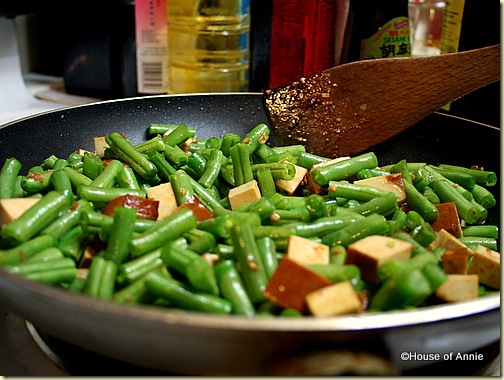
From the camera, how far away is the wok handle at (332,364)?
0.79 m

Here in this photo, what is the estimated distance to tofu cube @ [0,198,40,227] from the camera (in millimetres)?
1183

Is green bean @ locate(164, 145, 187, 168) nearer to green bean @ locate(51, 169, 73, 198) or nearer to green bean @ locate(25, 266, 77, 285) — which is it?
green bean @ locate(51, 169, 73, 198)

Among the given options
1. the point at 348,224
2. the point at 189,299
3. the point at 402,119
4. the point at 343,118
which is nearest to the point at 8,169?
the point at 189,299

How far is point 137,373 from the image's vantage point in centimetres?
105

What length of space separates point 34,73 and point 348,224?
98.3 inches

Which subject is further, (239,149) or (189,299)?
(239,149)

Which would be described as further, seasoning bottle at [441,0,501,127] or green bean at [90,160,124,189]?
seasoning bottle at [441,0,501,127]

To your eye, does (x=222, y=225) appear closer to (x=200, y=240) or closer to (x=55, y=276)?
(x=200, y=240)

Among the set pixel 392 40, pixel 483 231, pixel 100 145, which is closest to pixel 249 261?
pixel 483 231

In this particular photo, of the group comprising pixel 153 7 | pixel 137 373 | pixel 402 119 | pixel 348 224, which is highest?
pixel 153 7

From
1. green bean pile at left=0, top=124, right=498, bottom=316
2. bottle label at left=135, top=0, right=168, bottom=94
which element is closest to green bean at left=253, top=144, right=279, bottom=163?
green bean pile at left=0, top=124, right=498, bottom=316

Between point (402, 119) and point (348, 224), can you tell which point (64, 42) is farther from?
point (348, 224)

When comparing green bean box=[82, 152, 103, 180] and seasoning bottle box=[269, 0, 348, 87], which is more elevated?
seasoning bottle box=[269, 0, 348, 87]

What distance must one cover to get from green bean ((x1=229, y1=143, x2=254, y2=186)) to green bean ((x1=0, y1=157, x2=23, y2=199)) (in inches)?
21.8
